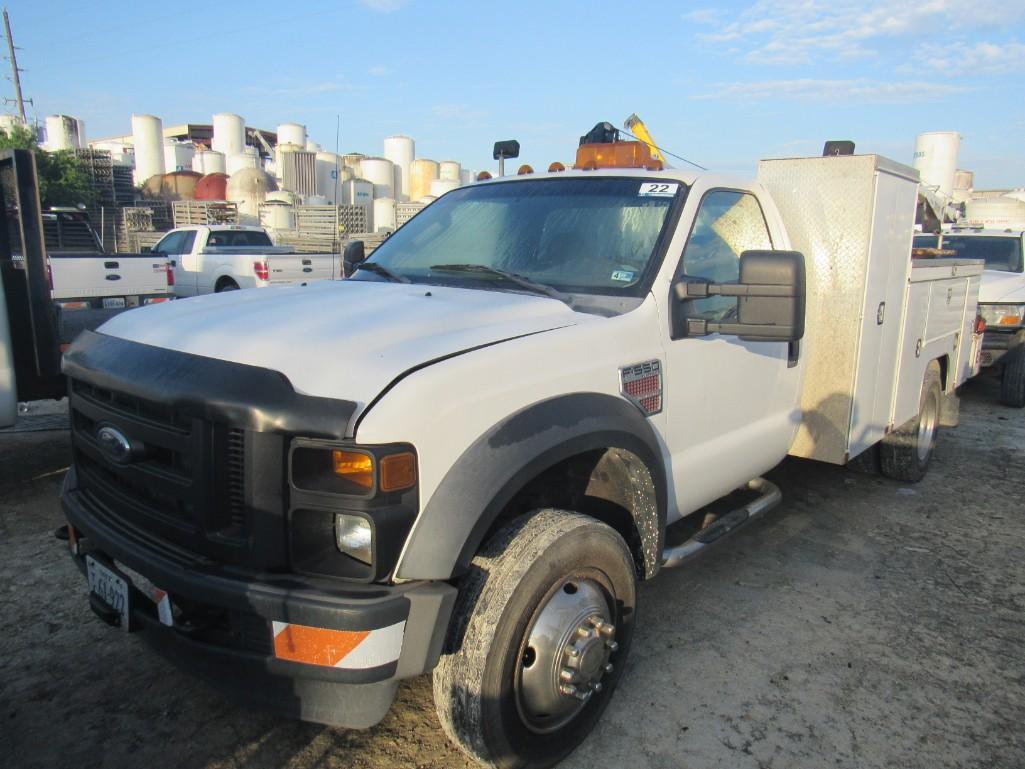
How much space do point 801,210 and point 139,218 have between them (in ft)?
106

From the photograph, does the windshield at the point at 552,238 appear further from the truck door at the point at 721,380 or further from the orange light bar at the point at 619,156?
the orange light bar at the point at 619,156

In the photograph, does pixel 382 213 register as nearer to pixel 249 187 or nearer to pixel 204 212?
pixel 249 187

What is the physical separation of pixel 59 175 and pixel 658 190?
37.6m

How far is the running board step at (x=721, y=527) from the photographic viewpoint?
3.16m

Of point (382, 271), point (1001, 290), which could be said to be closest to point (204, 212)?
point (1001, 290)

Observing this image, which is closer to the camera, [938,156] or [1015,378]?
[1015,378]

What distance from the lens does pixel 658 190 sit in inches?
129

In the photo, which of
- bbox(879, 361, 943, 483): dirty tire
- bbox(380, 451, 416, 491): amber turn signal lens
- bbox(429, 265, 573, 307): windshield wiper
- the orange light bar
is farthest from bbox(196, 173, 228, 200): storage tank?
bbox(380, 451, 416, 491): amber turn signal lens

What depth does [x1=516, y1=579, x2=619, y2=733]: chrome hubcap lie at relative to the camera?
238 cm

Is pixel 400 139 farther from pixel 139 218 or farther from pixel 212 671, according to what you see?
pixel 212 671

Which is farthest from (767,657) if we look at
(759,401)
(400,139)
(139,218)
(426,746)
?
(400,139)

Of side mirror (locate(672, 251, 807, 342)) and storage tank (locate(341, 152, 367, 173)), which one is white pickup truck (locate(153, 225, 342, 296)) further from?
storage tank (locate(341, 152, 367, 173))

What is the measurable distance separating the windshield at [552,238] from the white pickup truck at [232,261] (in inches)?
332

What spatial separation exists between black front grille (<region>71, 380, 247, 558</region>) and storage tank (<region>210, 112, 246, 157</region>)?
54.6 metres
